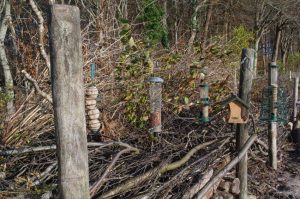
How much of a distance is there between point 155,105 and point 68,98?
2.42 m

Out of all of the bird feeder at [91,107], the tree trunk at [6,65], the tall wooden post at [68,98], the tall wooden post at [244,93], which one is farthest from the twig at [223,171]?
the tree trunk at [6,65]

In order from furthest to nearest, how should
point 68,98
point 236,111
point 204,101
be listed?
point 204,101, point 236,111, point 68,98

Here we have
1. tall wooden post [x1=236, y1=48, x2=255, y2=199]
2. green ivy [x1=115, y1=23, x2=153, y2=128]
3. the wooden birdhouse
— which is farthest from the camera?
green ivy [x1=115, y1=23, x2=153, y2=128]

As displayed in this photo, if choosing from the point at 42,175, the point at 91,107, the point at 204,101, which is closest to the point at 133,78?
the point at 91,107

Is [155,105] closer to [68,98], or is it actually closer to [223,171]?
[223,171]

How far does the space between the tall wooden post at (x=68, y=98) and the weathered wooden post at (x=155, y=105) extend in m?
2.27

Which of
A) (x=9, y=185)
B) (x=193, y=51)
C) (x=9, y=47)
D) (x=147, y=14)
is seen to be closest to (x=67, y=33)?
(x=9, y=185)

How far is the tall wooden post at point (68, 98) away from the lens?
193 cm

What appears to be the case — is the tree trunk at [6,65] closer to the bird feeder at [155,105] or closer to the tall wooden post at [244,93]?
the bird feeder at [155,105]

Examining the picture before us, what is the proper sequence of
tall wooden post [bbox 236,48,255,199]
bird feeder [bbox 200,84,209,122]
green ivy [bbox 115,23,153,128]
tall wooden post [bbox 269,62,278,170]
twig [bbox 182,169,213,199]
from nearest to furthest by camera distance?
1. twig [bbox 182,169,213,199]
2. tall wooden post [bbox 236,48,255,199]
3. bird feeder [bbox 200,84,209,122]
4. tall wooden post [bbox 269,62,278,170]
5. green ivy [bbox 115,23,153,128]

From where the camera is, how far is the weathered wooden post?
4.27 meters

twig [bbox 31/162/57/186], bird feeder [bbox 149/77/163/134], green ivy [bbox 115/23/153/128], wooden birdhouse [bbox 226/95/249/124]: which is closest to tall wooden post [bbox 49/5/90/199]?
twig [bbox 31/162/57/186]

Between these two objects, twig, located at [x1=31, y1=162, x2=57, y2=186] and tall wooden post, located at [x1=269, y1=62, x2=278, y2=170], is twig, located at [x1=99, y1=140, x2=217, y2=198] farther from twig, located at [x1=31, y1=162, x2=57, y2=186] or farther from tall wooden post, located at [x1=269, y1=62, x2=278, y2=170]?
tall wooden post, located at [x1=269, y1=62, x2=278, y2=170]

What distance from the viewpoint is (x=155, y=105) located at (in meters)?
4.33
